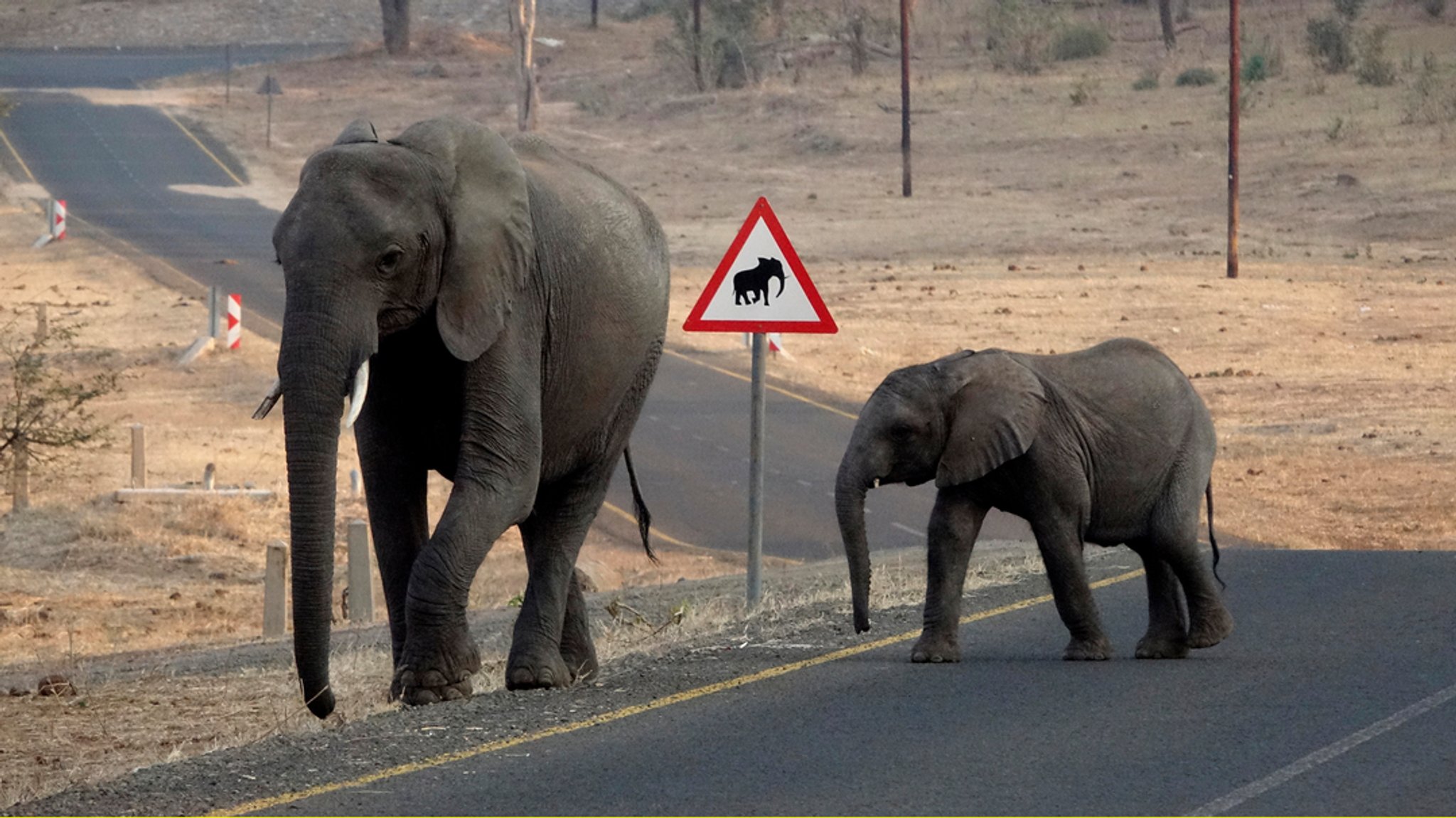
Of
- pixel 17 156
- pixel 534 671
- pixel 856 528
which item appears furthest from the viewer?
pixel 17 156

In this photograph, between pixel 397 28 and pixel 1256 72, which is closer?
pixel 1256 72

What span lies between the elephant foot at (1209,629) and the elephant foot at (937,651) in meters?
1.26

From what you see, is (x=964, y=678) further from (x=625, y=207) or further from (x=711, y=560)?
(x=711, y=560)

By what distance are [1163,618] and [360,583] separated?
28.2 feet

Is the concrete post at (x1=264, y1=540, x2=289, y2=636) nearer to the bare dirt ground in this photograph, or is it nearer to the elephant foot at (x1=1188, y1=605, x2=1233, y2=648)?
the bare dirt ground

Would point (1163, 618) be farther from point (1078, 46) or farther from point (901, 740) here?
point (1078, 46)

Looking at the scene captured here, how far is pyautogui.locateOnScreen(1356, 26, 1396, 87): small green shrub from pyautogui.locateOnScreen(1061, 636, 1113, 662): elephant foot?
175 ft

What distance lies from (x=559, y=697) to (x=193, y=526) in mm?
13705

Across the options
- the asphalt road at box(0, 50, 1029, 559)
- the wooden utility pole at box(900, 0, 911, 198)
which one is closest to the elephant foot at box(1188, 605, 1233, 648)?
the asphalt road at box(0, 50, 1029, 559)

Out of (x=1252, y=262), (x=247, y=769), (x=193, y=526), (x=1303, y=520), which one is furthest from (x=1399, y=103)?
(x=247, y=769)

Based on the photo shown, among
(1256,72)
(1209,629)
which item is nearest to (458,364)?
(1209,629)

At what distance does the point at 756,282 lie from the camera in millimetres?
13164

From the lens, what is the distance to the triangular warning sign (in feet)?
43.1

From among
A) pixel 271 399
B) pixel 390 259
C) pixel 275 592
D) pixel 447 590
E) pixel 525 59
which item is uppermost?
pixel 390 259
